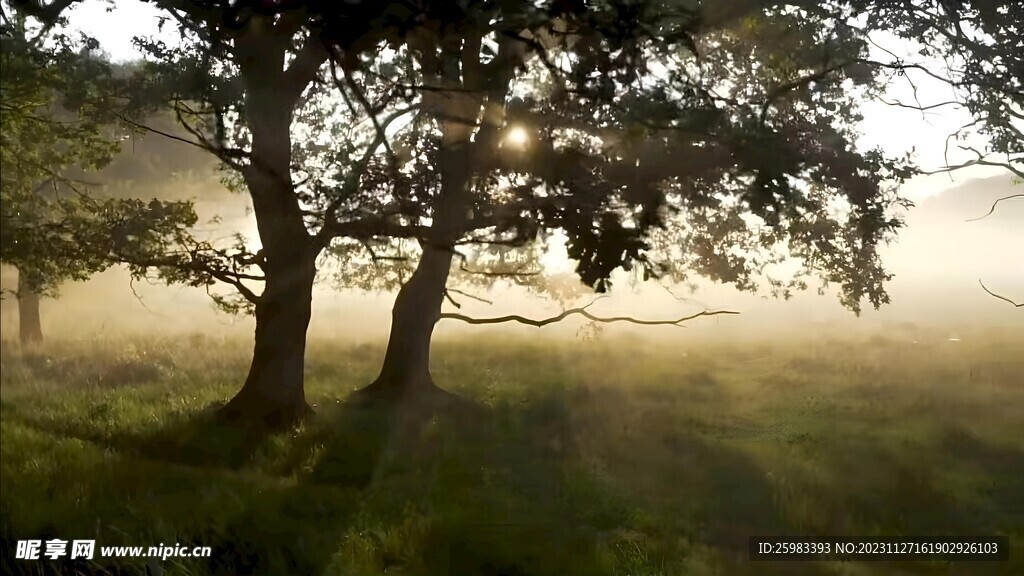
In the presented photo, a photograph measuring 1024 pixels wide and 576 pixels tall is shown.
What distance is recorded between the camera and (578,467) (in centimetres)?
217

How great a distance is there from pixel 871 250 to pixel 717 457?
0.86 m

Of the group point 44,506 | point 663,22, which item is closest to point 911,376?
point 663,22

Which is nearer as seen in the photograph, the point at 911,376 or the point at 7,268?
the point at 911,376

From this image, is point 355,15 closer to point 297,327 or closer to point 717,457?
point 297,327

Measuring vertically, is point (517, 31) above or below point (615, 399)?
above

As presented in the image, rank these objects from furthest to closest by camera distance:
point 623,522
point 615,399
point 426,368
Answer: point 426,368 → point 615,399 → point 623,522

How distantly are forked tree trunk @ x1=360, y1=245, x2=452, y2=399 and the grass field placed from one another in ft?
0.28

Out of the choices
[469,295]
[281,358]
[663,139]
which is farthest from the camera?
[281,358]

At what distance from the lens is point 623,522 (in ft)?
6.70

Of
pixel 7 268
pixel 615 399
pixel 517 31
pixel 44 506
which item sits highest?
pixel 517 31

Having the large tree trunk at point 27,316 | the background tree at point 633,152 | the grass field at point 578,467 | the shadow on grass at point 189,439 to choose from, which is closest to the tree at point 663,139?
the background tree at point 633,152

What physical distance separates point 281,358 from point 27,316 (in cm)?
142

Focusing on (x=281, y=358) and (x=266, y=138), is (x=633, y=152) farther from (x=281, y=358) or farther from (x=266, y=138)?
(x=281, y=358)

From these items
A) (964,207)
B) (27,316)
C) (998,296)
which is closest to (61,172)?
(27,316)
